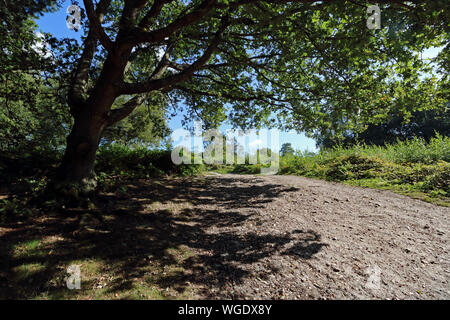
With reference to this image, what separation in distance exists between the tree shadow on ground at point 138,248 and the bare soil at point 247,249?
0.05ft

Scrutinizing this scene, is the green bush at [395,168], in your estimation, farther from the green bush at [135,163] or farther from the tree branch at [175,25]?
the tree branch at [175,25]

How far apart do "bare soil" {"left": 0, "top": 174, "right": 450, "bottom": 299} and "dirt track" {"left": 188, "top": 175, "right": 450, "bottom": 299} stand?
0.02 m

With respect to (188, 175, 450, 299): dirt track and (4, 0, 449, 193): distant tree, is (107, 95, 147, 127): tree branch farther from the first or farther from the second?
(188, 175, 450, 299): dirt track

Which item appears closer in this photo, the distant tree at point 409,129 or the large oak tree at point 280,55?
the large oak tree at point 280,55

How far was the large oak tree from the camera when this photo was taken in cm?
342

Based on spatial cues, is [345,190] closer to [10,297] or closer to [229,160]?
[10,297]

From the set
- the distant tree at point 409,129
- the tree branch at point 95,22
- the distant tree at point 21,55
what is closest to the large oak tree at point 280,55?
the tree branch at point 95,22

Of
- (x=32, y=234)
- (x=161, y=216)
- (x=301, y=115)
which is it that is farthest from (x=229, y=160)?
(x=32, y=234)

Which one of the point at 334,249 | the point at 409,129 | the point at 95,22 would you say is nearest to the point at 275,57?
the point at 95,22

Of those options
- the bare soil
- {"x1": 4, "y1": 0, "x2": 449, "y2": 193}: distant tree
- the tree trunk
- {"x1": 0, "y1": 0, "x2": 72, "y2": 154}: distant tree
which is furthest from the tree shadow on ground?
{"x1": 0, "y1": 0, "x2": 72, "y2": 154}: distant tree

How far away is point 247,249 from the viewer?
299 cm

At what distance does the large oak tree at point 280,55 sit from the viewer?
3.42 m

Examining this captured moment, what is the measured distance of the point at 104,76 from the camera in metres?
4.32
